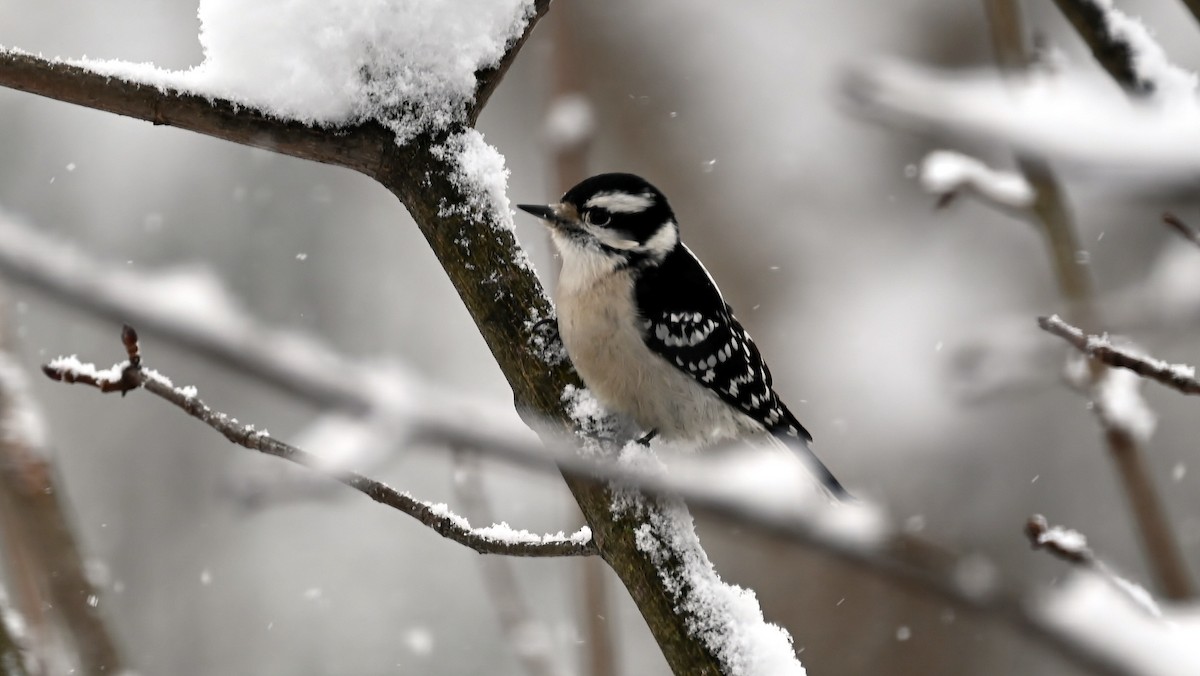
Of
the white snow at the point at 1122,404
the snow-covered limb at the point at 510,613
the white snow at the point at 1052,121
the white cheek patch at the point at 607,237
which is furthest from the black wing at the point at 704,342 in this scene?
the white snow at the point at 1052,121

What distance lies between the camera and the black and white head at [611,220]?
154 inches

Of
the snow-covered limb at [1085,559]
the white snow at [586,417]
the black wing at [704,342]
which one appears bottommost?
the snow-covered limb at [1085,559]

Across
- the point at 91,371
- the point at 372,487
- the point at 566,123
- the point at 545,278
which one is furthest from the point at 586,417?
the point at 545,278

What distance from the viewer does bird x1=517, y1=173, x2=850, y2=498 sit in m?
3.81

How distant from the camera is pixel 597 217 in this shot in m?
4.01

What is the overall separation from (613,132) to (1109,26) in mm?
6995

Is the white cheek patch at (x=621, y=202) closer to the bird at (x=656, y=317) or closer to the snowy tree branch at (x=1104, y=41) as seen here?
the bird at (x=656, y=317)

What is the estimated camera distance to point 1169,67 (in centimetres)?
189

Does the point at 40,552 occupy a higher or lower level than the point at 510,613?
lower

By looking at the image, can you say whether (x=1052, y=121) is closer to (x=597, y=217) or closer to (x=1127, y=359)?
(x=1127, y=359)

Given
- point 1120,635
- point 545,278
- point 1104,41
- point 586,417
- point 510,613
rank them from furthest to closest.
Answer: point 545,278 < point 510,613 < point 586,417 < point 1104,41 < point 1120,635

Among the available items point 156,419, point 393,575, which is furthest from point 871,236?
point 156,419

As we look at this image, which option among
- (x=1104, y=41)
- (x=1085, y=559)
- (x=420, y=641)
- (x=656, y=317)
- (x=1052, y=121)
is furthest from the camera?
(x=420, y=641)

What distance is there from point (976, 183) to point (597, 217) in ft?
5.43
